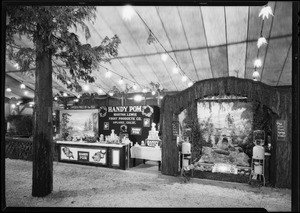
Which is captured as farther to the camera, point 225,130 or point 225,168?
point 225,130

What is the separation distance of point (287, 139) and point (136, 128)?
7042 mm

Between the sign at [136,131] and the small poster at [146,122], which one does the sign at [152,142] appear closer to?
the small poster at [146,122]

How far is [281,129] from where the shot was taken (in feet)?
20.9

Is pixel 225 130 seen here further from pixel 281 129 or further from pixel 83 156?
pixel 83 156

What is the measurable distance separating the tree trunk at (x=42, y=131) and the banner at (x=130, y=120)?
→ 5.90m

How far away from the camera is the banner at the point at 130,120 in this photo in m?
11.0

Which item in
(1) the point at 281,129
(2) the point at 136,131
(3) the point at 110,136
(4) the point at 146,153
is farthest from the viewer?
(2) the point at 136,131

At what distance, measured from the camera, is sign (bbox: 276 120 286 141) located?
250 inches

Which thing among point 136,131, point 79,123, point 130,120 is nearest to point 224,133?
point 136,131

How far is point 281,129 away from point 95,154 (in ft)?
23.8

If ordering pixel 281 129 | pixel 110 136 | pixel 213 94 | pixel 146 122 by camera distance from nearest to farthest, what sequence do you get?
pixel 281 129
pixel 213 94
pixel 110 136
pixel 146 122

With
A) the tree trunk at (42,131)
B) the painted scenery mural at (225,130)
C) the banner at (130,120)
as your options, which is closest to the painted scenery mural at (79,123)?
the banner at (130,120)
